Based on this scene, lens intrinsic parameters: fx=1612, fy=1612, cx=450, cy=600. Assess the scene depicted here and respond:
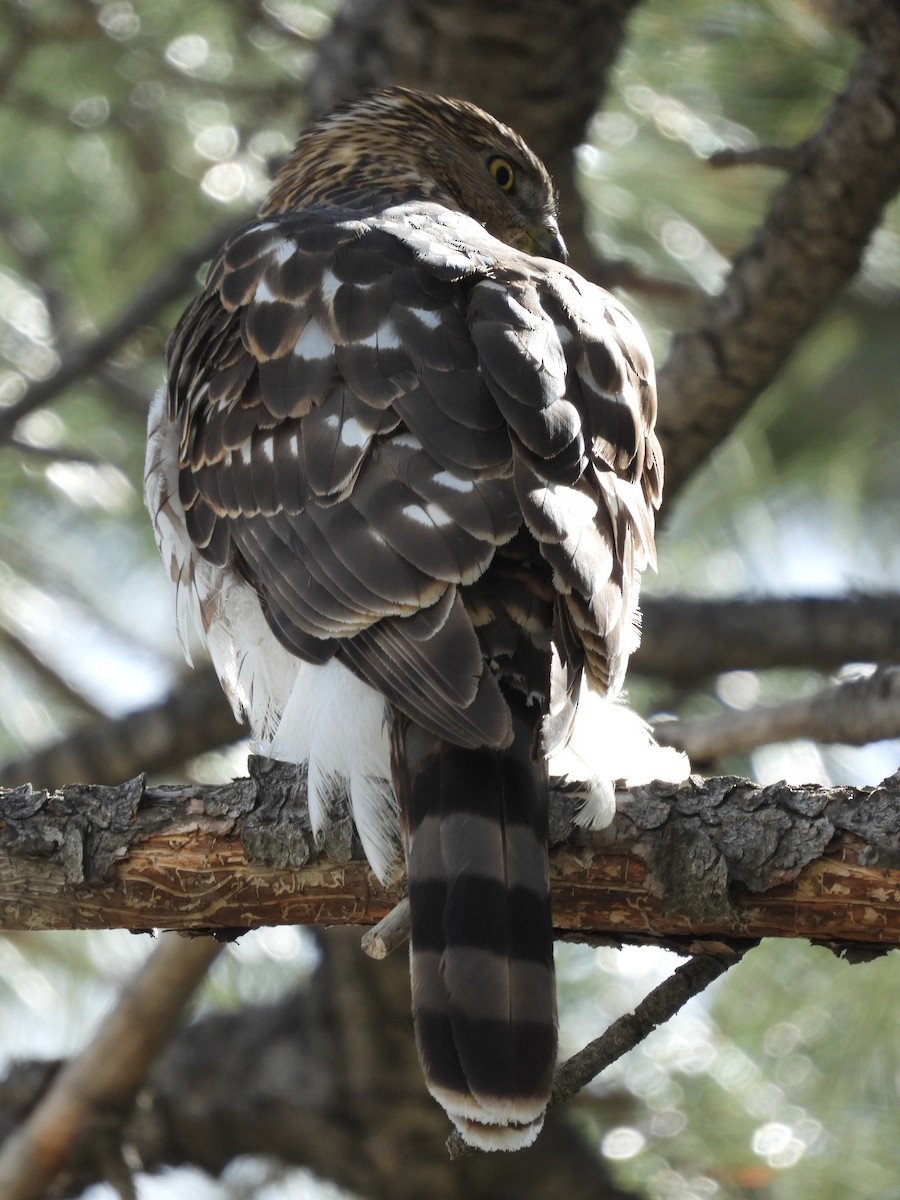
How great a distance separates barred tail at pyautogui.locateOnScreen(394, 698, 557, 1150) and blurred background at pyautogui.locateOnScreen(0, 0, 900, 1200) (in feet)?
7.33

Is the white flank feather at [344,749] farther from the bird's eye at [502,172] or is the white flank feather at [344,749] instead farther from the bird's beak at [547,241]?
the bird's eye at [502,172]

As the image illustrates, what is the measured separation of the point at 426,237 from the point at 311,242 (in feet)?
0.77

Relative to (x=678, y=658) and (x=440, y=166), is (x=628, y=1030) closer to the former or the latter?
(x=678, y=658)

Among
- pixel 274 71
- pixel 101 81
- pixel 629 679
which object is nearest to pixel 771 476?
pixel 629 679

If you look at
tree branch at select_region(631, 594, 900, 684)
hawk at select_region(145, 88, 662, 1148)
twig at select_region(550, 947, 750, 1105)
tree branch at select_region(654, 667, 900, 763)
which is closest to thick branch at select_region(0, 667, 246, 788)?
hawk at select_region(145, 88, 662, 1148)

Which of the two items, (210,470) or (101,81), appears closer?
(210,470)

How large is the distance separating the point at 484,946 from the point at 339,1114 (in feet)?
8.39

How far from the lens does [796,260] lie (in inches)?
160

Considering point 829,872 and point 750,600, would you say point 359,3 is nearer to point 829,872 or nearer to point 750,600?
point 750,600

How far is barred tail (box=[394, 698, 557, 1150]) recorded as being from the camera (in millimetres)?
2242

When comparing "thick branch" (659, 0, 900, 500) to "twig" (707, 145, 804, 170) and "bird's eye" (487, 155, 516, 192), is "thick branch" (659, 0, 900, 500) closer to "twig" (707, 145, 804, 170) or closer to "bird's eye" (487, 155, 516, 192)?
"twig" (707, 145, 804, 170)

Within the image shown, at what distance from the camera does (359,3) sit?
4.40m

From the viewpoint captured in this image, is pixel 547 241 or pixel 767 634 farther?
pixel 767 634

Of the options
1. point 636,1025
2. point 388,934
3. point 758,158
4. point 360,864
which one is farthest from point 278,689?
point 758,158
